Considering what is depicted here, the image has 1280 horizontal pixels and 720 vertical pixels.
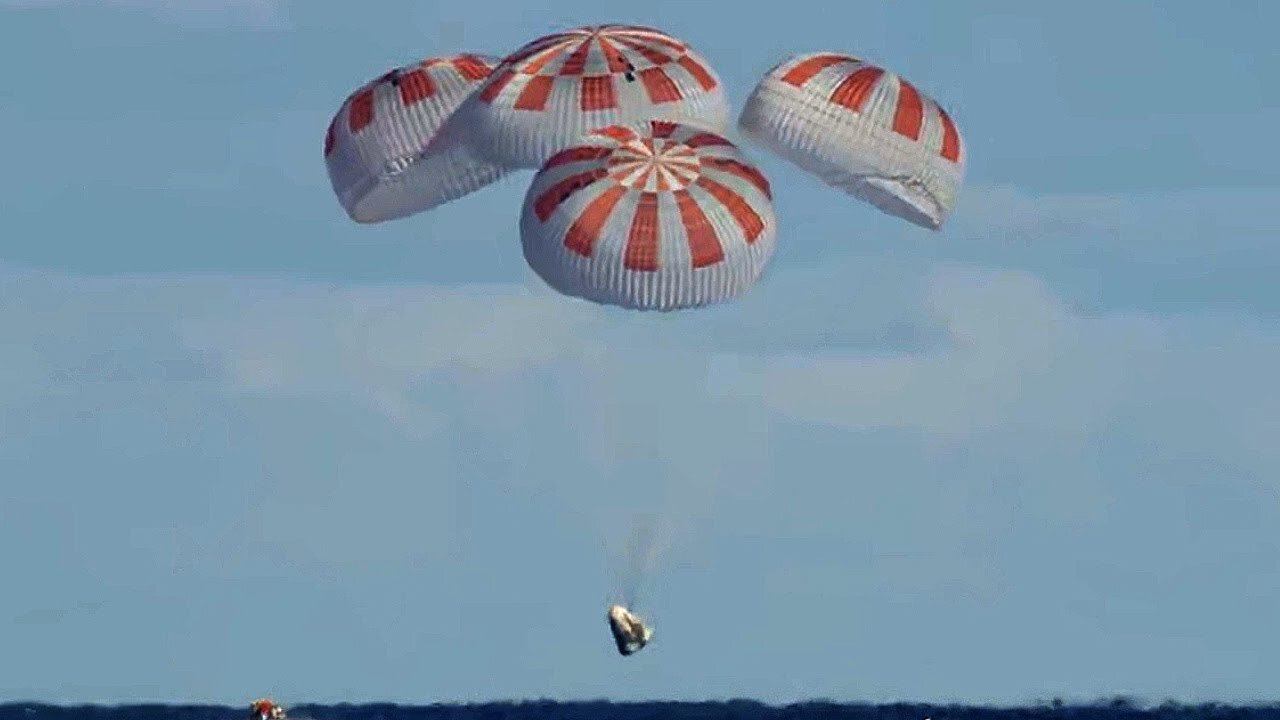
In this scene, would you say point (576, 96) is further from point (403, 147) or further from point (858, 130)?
point (858, 130)

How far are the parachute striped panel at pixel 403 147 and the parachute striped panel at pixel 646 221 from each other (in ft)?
8.09

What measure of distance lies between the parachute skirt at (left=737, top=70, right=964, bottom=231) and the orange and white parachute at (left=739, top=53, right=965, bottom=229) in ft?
0.05

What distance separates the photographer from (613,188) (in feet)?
209

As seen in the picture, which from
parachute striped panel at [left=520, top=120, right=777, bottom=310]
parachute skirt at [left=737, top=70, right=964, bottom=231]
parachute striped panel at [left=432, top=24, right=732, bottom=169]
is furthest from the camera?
parachute skirt at [left=737, top=70, right=964, bottom=231]

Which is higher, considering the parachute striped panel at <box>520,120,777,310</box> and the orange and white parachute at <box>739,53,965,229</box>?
the orange and white parachute at <box>739,53,965,229</box>

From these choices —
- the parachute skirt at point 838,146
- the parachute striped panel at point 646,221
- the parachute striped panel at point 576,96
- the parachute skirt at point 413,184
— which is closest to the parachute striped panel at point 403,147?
the parachute skirt at point 413,184

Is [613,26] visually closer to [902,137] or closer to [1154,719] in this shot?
[902,137]

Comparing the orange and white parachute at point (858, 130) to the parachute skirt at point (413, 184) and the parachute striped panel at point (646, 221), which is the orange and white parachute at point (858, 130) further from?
the parachute skirt at point (413, 184)

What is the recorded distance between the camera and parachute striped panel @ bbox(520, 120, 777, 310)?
63625 mm

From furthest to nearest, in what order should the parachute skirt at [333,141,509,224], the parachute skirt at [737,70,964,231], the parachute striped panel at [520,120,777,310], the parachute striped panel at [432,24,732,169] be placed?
the parachute skirt at [333,141,509,224] < the parachute skirt at [737,70,964,231] < the parachute striped panel at [432,24,732,169] < the parachute striped panel at [520,120,777,310]

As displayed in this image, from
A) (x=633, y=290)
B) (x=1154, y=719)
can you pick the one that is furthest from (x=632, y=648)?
(x=1154, y=719)

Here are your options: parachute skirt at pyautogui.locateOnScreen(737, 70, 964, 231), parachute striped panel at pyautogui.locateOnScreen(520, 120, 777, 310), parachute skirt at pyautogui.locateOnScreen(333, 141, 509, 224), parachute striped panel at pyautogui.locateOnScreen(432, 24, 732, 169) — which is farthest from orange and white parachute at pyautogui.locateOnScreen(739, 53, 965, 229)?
parachute skirt at pyautogui.locateOnScreen(333, 141, 509, 224)

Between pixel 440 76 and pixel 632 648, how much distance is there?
9.49 m

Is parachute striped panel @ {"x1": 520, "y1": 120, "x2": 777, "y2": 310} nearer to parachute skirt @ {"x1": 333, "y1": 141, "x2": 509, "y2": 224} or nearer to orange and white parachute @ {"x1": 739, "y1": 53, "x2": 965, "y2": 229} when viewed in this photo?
orange and white parachute @ {"x1": 739, "y1": 53, "x2": 965, "y2": 229}
